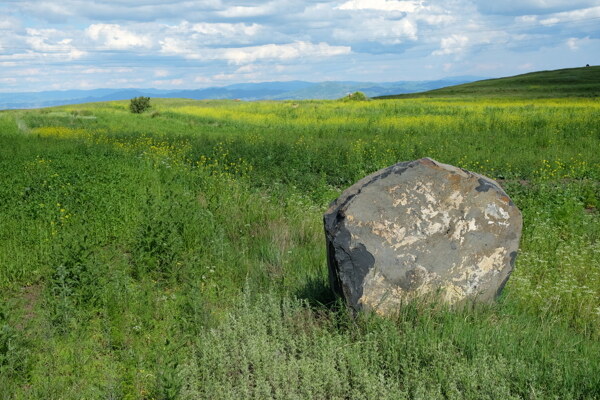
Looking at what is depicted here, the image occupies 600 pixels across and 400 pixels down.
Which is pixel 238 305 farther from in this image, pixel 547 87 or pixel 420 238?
A: pixel 547 87

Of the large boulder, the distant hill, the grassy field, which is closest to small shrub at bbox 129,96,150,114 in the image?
the distant hill

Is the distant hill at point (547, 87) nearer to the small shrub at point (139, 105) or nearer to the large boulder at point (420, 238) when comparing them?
the small shrub at point (139, 105)

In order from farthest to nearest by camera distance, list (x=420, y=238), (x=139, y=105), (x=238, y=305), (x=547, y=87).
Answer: (x=547, y=87) < (x=139, y=105) < (x=238, y=305) < (x=420, y=238)

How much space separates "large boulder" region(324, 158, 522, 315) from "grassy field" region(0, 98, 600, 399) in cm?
24

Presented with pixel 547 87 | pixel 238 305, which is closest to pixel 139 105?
pixel 547 87

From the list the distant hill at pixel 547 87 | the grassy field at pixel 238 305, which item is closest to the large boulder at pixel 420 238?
the grassy field at pixel 238 305

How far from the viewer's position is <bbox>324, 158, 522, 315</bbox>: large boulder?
5195mm

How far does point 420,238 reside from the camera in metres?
5.35

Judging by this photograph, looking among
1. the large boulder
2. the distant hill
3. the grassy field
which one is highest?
the distant hill

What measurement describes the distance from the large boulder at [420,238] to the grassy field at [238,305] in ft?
0.78

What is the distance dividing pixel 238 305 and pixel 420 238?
2.10m

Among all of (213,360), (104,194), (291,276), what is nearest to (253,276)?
(291,276)

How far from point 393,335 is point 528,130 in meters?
19.0

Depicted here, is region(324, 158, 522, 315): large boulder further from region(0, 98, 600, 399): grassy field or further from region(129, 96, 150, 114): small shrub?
region(129, 96, 150, 114): small shrub
